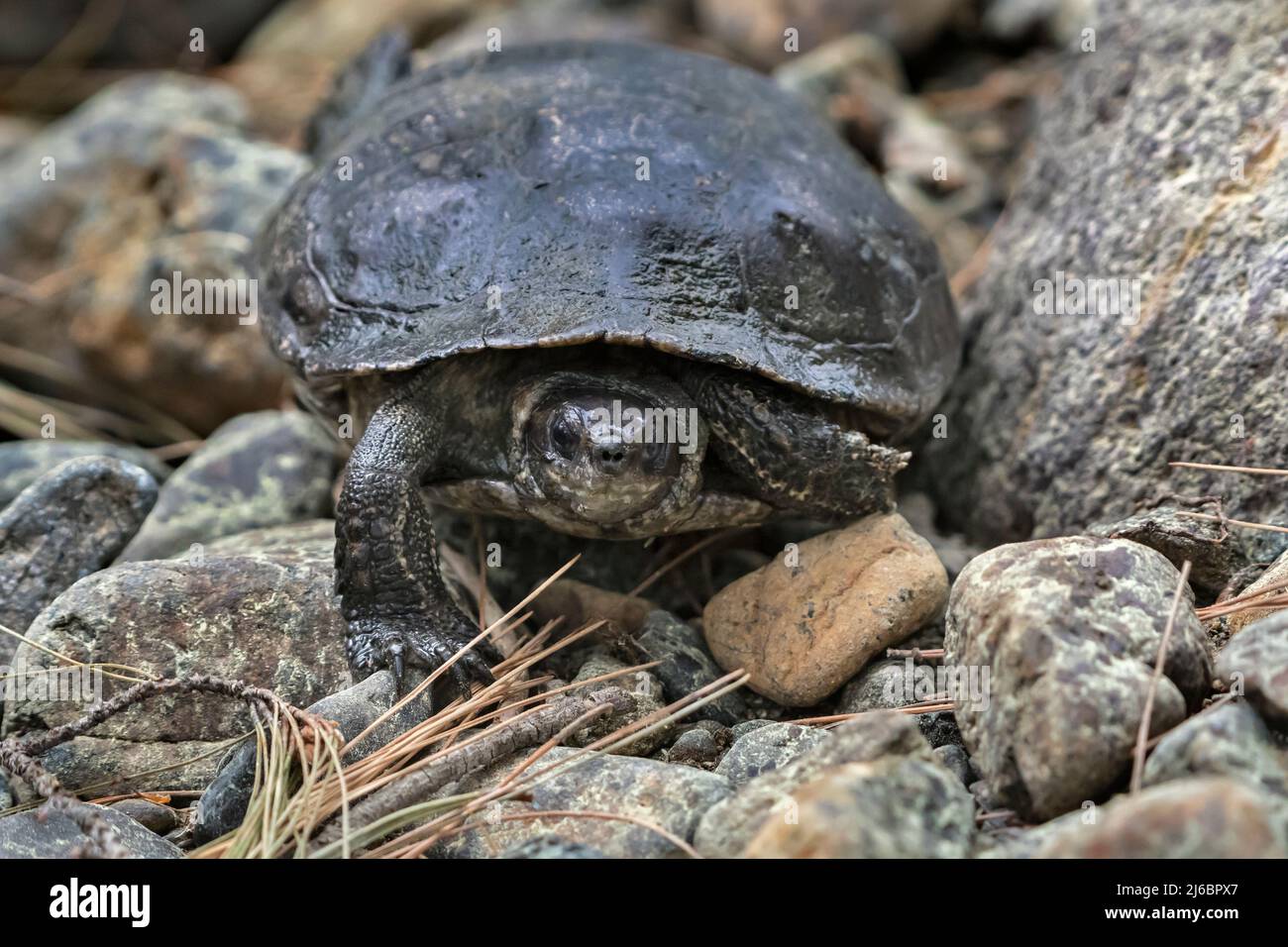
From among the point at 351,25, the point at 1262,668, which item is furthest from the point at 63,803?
the point at 351,25

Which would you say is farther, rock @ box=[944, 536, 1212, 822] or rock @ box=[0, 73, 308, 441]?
rock @ box=[0, 73, 308, 441]

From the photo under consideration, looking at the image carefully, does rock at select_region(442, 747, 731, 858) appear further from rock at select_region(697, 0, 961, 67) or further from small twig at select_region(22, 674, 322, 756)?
rock at select_region(697, 0, 961, 67)

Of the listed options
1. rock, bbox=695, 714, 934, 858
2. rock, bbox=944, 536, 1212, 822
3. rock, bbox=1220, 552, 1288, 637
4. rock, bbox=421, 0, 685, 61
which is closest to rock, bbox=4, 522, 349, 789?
rock, bbox=695, 714, 934, 858

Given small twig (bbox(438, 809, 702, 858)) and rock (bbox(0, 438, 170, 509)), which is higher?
rock (bbox(0, 438, 170, 509))

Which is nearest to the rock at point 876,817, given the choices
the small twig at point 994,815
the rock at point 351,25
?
the small twig at point 994,815

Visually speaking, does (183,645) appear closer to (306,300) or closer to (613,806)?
(306,300)

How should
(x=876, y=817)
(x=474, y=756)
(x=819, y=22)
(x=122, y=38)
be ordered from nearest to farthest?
(x=876, y=817), (x=474, y=756), (x=819, y=22), (x=122, y=38)
